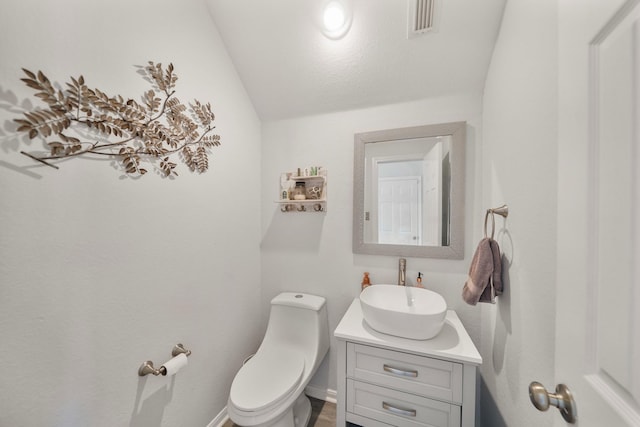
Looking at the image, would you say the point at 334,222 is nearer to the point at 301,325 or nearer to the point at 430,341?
the point at 301,325

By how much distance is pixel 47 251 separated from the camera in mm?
747

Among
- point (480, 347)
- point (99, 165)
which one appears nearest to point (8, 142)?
point (99, 165)

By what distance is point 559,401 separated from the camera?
490 millimetres

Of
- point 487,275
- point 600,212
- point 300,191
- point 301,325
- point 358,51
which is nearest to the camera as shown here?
point 600,212

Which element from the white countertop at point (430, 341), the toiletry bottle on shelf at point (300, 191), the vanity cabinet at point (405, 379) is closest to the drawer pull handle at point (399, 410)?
the vanity cabinet at point (405, 379)

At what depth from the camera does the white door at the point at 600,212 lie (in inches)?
14.1

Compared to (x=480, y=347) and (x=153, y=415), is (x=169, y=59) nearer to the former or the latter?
(x=153, y=415)

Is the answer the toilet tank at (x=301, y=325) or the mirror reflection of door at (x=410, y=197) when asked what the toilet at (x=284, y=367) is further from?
the mirror reflection of door at (x=410, y=197)

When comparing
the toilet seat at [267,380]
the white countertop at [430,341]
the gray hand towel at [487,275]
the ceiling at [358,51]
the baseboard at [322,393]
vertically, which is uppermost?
the ceiling at [358,51]

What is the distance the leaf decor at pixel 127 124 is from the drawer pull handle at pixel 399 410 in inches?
60.6

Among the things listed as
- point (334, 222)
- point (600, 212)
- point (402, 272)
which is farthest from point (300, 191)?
point (600, 212)

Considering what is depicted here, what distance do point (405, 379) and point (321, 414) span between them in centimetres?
82

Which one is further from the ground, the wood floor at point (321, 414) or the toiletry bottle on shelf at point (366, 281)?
the toiletry bottle on shelf at point (366, 281)

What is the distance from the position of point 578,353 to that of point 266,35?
6.04 ft
